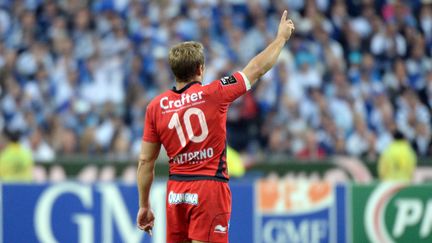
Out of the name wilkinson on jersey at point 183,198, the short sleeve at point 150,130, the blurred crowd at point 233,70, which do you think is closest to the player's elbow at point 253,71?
the short sleeve at point 150,130

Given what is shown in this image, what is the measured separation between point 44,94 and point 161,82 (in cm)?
191

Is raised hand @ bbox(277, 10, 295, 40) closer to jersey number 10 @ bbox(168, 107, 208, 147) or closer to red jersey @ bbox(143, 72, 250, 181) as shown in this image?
red jersey @ bbox(143, 72, 250, 181)

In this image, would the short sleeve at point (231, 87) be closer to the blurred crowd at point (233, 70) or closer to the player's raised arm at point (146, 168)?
the player's raised arm at point (146, 168)

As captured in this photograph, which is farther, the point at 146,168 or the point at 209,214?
the point at 146,168

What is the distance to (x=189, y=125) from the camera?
24.6 ft

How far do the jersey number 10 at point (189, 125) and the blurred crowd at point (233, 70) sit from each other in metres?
8.43

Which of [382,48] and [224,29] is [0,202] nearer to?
[224,29]

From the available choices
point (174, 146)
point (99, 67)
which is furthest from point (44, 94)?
point (174, 146)

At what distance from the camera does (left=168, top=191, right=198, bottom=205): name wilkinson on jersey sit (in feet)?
24.5

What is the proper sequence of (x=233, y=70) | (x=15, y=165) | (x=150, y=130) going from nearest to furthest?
(x=150, y=130) < (x=15, y=165) < (x=233, y=70)

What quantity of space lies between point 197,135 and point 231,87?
414 millimetres

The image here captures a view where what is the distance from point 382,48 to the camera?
1886cm

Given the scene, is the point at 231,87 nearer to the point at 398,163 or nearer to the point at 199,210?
the point at 199,210

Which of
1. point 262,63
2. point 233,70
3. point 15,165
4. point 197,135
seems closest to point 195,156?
point 197,135
